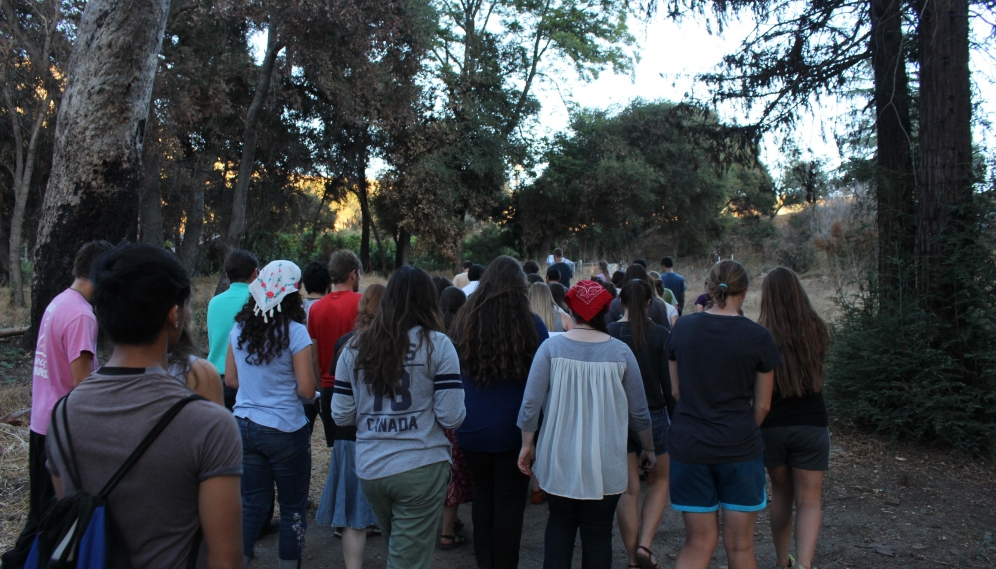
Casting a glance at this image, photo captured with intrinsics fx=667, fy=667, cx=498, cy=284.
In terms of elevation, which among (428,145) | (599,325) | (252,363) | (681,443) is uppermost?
(428,145)

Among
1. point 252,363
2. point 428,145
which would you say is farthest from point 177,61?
point 252,363

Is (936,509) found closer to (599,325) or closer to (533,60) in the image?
(599,325)

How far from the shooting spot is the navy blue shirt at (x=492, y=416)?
3.62m

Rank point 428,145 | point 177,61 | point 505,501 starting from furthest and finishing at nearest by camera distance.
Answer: point 428,145
point 177,61
point 505,501

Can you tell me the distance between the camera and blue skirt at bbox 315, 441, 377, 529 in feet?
12.3

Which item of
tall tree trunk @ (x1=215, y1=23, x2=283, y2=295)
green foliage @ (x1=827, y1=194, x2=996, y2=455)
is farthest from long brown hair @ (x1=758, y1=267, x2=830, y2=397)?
tall tree trunk @ (x1=215, y1=23, x2=283, y2=295)

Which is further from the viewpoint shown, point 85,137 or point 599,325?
point 85,137

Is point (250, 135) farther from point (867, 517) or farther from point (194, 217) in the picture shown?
point (867, 517)

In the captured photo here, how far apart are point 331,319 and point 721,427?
2.49 meters

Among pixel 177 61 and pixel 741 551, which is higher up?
pixel 177 61

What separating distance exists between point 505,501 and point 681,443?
102cm

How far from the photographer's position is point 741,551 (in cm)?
335

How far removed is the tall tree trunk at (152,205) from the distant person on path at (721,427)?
15382 millimetres

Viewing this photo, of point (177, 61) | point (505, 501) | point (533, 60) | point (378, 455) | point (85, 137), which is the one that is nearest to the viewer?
point (378, 455)
